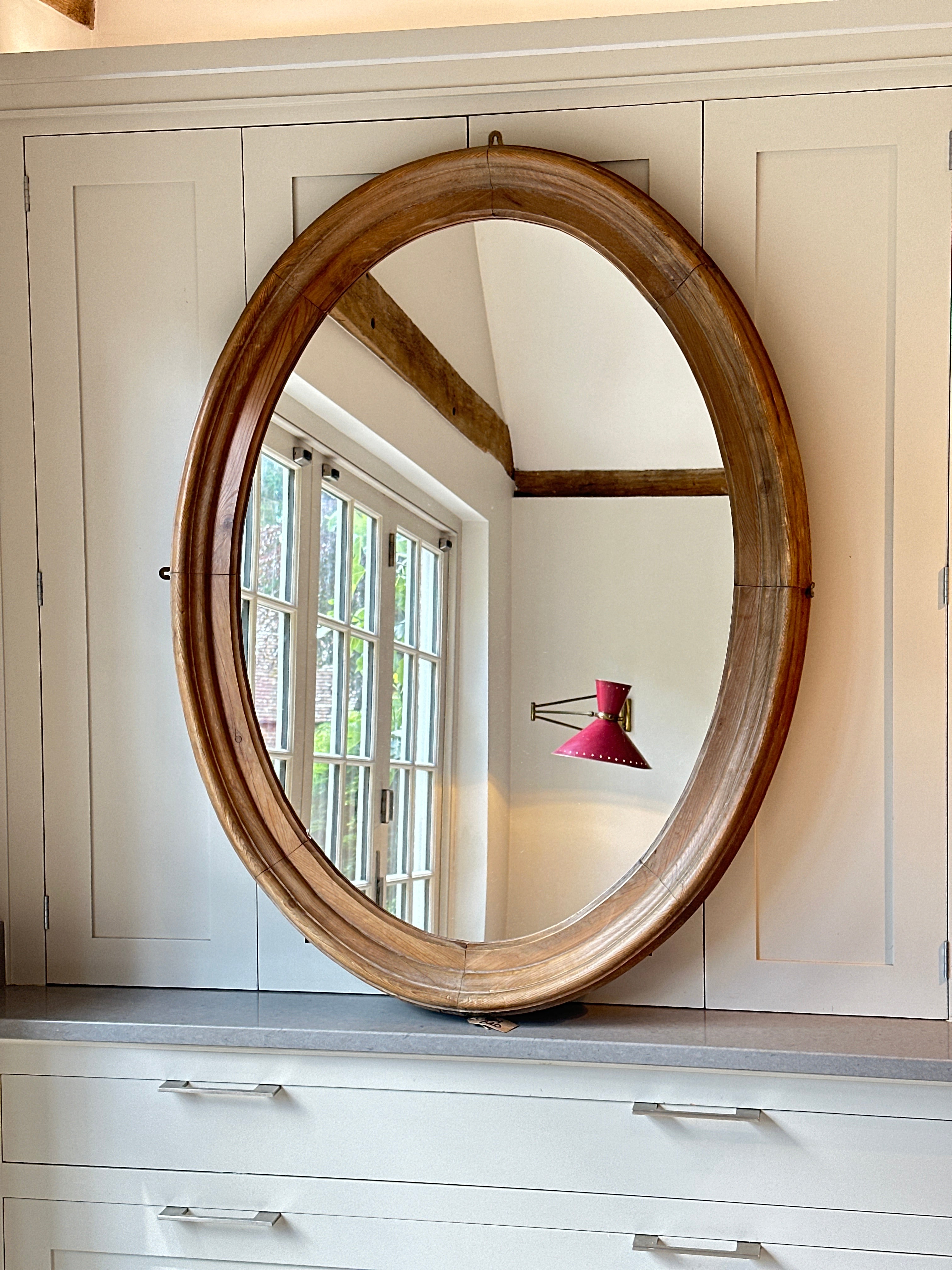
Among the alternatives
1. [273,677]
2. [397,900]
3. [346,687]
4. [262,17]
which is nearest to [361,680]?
[346,687]

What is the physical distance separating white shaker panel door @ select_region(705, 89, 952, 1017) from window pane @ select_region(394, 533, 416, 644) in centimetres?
66

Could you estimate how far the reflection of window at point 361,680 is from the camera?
2.02m

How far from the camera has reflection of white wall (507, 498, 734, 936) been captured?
1960 millimetres

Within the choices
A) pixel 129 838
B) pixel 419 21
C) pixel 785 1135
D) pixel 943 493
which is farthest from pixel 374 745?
pixel 419 21

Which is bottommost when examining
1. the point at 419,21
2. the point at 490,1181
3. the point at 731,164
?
the point at 490,1181

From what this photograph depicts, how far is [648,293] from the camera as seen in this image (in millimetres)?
1982

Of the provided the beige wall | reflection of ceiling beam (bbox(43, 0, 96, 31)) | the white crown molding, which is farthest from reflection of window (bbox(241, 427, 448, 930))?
reflection of ceiling beam (bbox(43, 0, 96, 31))

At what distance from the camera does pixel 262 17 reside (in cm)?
228

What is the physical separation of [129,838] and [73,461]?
698mm

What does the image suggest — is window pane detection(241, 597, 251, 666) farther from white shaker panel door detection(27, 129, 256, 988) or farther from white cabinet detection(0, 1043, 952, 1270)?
white cabinet detection(0, 1043, 952, 1270)

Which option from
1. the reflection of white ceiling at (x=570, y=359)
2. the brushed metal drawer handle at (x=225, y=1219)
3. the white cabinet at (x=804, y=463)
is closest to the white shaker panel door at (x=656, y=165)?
the white cabinet at (x=804, y=463)

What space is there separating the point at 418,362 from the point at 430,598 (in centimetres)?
40

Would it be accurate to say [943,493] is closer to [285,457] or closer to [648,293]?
[648,293]

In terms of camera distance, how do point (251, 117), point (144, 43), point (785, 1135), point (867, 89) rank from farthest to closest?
point (144, 43) → point (251, 117) → point (867, 89) → point (785, 1135)
